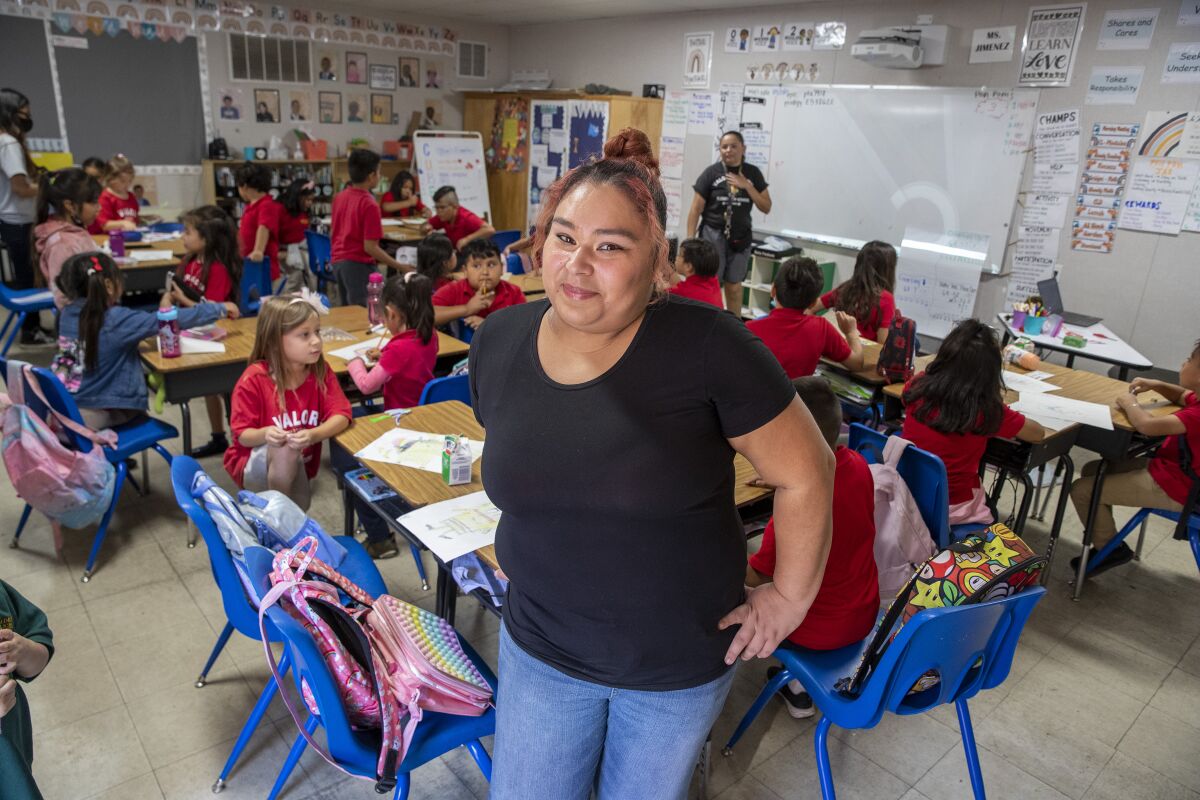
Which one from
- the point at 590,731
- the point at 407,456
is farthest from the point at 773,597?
the point at 407,456

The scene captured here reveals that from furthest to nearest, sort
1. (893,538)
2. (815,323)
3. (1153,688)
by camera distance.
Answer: (815,323)
(1153,688)
(893,538)

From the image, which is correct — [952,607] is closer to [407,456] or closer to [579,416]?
[579,416]

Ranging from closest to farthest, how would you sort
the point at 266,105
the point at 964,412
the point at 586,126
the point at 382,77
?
the point at 964,412 < the point at 586,126 < the point at 266,105 < the point at 382,77

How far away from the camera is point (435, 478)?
2.29m

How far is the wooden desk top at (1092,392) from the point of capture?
3.19 meters

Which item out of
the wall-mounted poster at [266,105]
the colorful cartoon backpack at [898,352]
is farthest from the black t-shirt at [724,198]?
the wall-mounted poster at [266,105]

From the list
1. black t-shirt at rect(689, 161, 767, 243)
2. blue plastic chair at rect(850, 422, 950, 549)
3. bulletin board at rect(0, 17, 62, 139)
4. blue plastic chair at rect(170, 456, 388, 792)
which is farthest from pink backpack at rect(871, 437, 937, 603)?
bulletin board at rect(0, 17, 62, 139)

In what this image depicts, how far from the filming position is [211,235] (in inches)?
159

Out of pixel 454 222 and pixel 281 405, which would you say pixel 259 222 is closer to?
pixel 454 222

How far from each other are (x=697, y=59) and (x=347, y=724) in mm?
7280

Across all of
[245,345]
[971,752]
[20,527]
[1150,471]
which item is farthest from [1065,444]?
[20,527]

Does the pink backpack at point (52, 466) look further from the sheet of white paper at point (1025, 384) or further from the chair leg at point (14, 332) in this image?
the sheet of white paper at point (1025, 384)

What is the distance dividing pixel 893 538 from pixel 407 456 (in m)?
1.46

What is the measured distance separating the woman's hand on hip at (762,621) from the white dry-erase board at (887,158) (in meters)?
5.31
